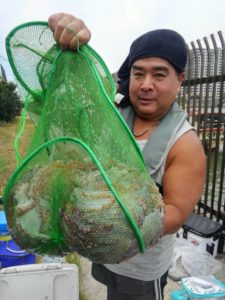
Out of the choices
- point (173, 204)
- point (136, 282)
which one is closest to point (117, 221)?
point (173, 204)

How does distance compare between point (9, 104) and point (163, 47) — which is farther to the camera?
point (9, 104)

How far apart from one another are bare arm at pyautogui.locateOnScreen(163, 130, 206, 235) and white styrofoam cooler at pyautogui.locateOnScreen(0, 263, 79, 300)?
1609 millimetres

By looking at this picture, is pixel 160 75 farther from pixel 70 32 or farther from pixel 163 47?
pixel 70 32

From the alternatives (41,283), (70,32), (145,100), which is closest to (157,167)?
(145,100)

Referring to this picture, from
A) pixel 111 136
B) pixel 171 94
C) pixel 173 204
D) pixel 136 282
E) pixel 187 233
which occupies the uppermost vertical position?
pixel 171 94

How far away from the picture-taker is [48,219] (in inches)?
43.9

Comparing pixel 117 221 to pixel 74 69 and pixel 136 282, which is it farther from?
pixel 136 282

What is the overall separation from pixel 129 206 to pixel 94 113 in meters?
0.46

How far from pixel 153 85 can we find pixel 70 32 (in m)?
0.46

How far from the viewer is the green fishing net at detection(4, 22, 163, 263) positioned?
3.30 ft

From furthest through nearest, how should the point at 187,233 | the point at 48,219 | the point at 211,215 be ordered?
1. the point at 211,215
2. the point at 187,233
3. the point at 48,219

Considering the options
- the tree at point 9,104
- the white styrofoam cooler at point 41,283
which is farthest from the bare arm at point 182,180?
the tree at point 9,104

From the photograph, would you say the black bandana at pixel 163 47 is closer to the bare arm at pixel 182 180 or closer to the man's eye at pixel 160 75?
the man's eye at pixel 160 75

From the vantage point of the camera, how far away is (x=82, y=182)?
1064 mm
